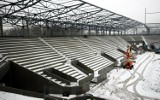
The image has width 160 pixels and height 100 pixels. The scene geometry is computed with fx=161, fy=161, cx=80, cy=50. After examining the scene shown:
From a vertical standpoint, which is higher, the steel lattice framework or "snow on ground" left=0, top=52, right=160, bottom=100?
the steel lattice framework

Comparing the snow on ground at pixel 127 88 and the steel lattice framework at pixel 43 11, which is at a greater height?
the steel lattice framework at pixel 43 11

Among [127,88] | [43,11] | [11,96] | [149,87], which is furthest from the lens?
[43,11]

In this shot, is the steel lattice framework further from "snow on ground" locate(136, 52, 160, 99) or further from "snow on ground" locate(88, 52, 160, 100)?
"snow on ground" locate(136, 52, 160, 99)

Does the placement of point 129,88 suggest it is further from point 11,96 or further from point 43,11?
point 43,11

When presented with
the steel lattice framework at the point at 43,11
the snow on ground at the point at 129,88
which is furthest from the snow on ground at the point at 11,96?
the steel lattice framework at the point at 43,11

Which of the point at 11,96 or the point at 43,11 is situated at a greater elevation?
the point at 43,11

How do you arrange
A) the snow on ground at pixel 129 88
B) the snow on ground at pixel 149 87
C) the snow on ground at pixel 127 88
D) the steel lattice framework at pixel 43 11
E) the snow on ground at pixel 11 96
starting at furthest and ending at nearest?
the steel lattice framework at pixel 43 11
the snow on ground at pixel 149 87
the snow on ground at pixel 129 88
the snow on ground at pixel 127 88
the snow on ground at pixel 11 96

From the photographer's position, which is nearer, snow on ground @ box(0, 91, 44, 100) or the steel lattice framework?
snow on ground @ box(0, 91, 44, 100)

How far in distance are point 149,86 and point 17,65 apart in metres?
12.4

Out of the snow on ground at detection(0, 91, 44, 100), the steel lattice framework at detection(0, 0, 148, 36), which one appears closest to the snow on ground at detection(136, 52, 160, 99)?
the snow on ground at detection(0, 91, 44, 100)

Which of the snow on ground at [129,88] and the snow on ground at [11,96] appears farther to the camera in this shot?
the snow on ground at [129,88]

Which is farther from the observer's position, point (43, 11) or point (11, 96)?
point (43, 11)

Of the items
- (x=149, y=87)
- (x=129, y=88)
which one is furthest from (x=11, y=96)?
(x=149, y=87)

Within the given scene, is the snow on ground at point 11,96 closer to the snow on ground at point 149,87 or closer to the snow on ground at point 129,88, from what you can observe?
the snow on ground at point 129,88
